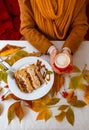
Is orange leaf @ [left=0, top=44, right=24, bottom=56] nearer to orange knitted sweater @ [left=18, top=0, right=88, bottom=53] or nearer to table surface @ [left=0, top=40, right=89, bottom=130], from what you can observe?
orange knitted sweater @ [left=18, top=0, right=88, bottom=53]

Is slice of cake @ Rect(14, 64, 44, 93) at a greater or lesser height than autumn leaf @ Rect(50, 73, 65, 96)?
greater

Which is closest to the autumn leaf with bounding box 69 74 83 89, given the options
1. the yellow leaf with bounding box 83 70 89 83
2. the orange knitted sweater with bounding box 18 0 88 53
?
the yellow leaf with bounding box 83 70 89 83

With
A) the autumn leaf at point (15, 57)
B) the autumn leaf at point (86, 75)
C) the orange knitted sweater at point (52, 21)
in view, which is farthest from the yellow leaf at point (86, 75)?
the autumn leaf at point (15, 57)

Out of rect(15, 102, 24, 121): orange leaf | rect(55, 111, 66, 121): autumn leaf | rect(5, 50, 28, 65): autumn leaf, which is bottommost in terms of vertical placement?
rect(55, 111, 66, 121): autumn leaf

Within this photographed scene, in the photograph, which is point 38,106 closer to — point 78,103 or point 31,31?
point 78,103

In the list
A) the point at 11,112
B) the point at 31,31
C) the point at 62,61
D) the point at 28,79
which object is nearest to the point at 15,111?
the point at 11,112

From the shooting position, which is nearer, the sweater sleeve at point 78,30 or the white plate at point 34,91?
the white plate at point 34,91

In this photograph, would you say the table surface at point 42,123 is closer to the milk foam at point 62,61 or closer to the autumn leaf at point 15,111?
the autumn leaf at point 15,111
